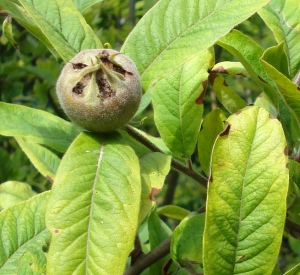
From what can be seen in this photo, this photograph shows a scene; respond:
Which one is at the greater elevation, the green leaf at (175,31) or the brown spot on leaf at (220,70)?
the green leaf at (175,31)

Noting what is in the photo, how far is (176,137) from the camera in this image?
1315 millimetres

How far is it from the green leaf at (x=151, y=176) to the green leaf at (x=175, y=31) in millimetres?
148

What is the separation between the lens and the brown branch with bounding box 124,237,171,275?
4.25 ft

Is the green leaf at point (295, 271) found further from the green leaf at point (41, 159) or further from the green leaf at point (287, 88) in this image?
the green leaf at point (41, 159)

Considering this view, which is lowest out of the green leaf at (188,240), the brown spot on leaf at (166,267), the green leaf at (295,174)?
the brown spot on leaf at (166,267)

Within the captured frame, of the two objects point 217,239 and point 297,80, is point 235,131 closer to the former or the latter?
point 217,239

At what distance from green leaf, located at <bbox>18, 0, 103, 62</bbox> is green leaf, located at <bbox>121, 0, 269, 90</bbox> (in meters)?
0.09

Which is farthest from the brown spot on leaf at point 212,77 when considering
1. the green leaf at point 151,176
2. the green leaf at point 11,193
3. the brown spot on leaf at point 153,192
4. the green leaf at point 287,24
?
the green leaf at point 11,193

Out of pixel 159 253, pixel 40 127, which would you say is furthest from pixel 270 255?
pixel 40 127

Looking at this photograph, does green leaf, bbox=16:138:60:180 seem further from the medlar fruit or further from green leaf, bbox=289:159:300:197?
green leaf, bbox=289:159:300:197

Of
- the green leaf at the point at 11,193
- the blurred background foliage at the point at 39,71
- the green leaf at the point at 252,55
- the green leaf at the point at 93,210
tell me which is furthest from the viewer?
the blurred background foliage at the point at 39,71

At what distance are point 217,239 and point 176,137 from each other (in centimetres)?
42

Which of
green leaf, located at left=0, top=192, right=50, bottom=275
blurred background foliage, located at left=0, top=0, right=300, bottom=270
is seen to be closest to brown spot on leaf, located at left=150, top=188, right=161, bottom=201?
green leaf, located at left=0, top=192, right=50, bottom=275

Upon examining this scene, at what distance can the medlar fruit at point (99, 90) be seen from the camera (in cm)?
98
